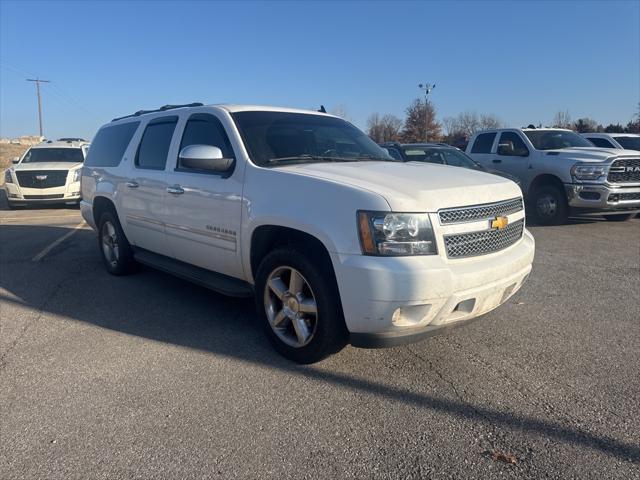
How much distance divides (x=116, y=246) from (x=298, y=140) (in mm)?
3122

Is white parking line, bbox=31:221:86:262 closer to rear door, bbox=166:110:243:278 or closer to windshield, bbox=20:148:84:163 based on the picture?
rear door, bbox=166:110:243:278

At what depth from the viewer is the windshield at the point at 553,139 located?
441 inches

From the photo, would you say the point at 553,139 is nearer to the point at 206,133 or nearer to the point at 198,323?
the point at 206,133

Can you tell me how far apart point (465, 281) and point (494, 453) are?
1.00m

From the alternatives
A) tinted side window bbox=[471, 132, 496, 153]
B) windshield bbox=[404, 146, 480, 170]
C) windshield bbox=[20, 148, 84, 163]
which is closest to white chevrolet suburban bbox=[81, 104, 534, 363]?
windshield bbox=[404, 146, 480, 170]

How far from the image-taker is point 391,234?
Result: 3.14 meters

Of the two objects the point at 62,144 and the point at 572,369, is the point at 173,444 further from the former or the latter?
the point at 62,144

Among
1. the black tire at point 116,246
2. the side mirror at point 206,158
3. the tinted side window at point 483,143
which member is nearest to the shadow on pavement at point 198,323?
the black tire at point 116,246

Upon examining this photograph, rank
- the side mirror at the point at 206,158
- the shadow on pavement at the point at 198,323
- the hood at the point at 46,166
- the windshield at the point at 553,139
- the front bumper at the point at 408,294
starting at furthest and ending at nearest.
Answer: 1. the hood at the point at 46,166
2. the windshield at the point at 553,139
3. the side mirror at the point at 206,158
4. the front bumper at the point at 408,294
5. the shadow on pavement at the point at 198,323

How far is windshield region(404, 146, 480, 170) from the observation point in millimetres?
11031

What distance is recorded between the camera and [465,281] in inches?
127

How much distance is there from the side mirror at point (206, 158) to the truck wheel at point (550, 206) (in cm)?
814

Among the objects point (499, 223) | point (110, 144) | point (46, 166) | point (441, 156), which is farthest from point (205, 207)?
point (46, 166)

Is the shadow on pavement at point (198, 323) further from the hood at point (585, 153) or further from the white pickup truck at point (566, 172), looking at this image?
the hood at point (585, 153)
